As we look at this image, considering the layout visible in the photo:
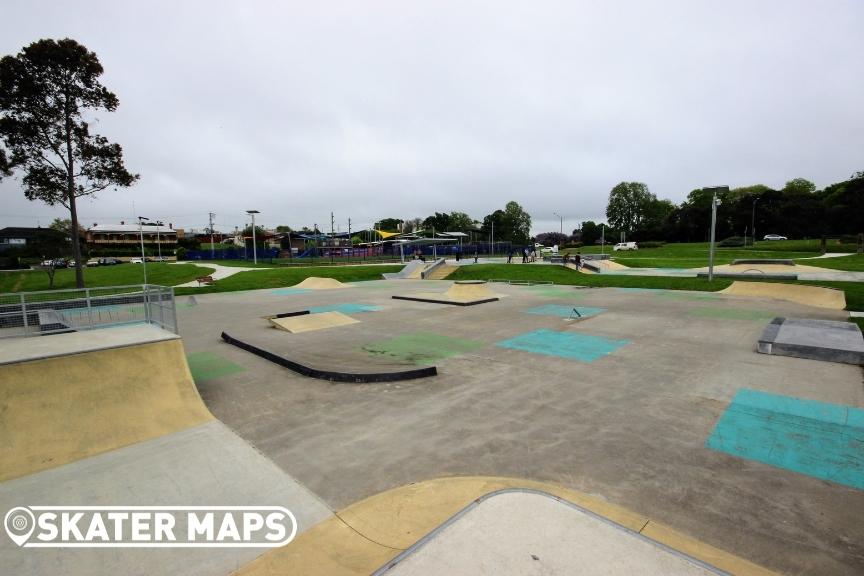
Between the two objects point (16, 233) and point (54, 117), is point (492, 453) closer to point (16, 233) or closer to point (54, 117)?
point (54, 117)

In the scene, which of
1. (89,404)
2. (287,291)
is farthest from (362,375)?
(287,291)

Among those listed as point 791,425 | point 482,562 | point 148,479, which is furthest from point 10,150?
point 791,425

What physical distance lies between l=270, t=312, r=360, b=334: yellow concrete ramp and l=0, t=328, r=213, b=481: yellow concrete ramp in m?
6.09

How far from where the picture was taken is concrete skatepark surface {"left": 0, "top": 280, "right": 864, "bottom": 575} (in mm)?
3523

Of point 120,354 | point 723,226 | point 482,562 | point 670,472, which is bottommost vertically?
point 670,472

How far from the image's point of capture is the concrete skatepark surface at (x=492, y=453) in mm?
3523

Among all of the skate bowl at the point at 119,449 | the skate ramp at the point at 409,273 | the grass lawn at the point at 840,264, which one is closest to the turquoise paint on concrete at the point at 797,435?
the skate bowl at the point at 119,449

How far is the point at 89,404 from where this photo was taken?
5.81 metres

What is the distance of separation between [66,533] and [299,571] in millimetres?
2483

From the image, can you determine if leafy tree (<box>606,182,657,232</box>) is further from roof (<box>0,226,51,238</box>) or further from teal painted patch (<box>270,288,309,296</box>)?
roof (<box>0,226,51,238</box>)

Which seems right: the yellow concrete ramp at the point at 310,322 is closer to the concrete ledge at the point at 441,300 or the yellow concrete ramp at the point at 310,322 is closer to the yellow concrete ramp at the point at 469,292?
the concrete ledge at the point at 441,300

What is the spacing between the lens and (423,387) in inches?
299

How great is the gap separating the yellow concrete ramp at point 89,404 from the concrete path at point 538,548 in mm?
4792

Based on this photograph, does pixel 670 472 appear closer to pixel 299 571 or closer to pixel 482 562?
pixel 482 562
